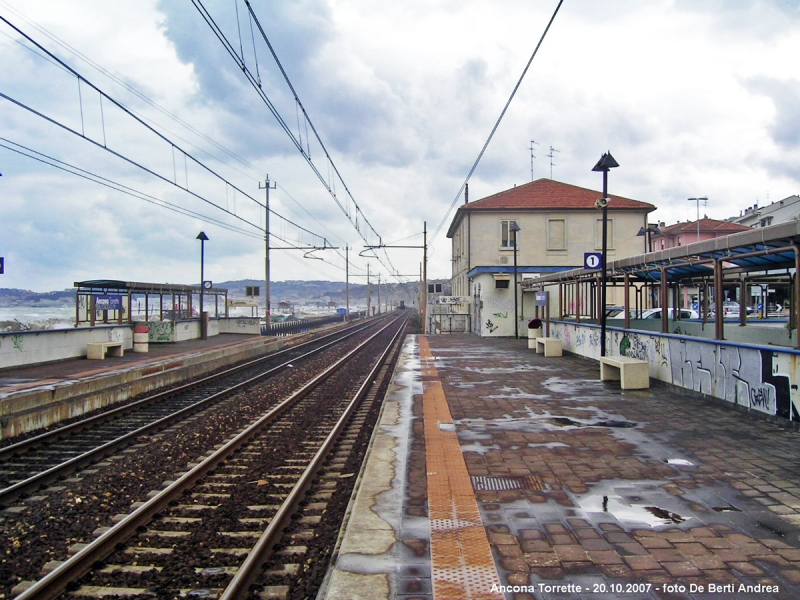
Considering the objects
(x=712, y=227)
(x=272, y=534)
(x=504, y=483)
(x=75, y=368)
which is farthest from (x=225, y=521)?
(x=712, y=227)

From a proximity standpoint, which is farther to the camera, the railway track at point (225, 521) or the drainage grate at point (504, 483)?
the drainage grate at point (504, 483)

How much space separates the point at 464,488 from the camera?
5.48 meters

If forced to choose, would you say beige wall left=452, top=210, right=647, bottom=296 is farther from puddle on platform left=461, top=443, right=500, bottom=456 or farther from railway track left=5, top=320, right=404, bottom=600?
puddle on platform left=461, top=443, right=500, bottom=456

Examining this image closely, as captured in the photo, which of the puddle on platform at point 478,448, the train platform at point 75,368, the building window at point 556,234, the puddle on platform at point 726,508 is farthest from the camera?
the building window at point 556,234

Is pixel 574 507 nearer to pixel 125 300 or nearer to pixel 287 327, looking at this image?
pixel 125 300

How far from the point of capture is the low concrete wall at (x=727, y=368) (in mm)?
7969

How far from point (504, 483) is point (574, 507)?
0.85 meters

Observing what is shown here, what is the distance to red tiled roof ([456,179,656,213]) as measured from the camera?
3834cm

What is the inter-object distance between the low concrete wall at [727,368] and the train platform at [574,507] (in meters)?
0.34

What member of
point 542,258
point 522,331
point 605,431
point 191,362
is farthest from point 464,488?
point 542,258

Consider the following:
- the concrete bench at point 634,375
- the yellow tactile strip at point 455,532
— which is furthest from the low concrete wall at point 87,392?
the concrete bench at point 634,375

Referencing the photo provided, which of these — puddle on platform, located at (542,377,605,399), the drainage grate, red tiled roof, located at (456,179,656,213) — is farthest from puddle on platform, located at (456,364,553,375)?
red tiled roof, located at (456,179,656,213)

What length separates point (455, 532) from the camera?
4.42 m

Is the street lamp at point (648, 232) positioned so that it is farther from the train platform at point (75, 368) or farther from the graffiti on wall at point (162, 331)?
the graffiti on wall at point (162, 331)
